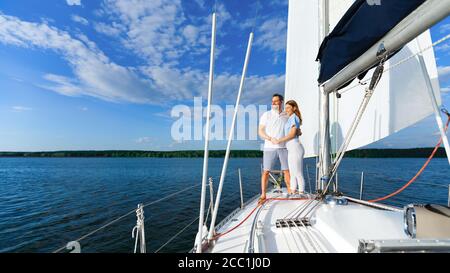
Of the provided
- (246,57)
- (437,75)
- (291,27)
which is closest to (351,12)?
(246,57)

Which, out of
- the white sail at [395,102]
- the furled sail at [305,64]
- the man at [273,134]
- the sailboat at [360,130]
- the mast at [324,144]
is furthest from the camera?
the furled sail at [305,64]

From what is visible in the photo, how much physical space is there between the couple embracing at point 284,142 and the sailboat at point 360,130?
287mm

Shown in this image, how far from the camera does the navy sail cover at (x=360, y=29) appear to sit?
1413mm

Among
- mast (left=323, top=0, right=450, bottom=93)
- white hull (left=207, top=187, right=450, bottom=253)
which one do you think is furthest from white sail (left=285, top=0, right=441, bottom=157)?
white hull (left=207, top=187, right=450, bottom=253)

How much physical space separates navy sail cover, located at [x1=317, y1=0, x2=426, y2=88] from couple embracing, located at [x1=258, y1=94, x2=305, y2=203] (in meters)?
0.81

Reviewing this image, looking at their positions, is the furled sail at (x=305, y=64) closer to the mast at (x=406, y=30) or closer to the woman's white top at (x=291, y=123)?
the woman's white top at (x=291, y=123)

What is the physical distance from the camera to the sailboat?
1.11 meters

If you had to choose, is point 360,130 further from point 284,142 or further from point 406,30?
point 406,30

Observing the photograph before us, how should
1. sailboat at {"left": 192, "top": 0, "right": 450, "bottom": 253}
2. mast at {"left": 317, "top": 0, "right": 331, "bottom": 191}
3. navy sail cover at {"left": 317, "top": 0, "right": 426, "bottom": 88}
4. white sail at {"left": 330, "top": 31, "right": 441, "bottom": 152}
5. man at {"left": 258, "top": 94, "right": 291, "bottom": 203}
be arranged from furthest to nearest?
man at {"left": 258, "top": 94, "right": 291, "bottom": 203} → mast at {"left": 317, "top": 0, "right": 331, "bottom": 191} → white sail at {"left": 330, "top": 31, "right": 441, "bottom": 152} → navy sail cover at {"left": 317, "top": 0, "right": 426, "bottom": 88} → sailboat at {"left": 192, "top": 0, "right": 450, "bottom": 253}

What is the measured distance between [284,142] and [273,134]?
0.20 metres

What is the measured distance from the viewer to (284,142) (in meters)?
3.01

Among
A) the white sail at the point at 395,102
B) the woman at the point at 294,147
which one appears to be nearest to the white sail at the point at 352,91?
the white sail at the point at 395,102

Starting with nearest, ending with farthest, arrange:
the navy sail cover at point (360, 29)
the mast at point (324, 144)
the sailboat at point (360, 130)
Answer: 1. the sailboat at point (360, 130)
2. the navy sail cover at point (360, 29)
3. the mast at point (324, 144)

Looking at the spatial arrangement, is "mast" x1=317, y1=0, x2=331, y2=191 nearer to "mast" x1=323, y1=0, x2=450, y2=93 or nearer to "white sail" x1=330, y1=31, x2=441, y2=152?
"white sail" x1=330, y1=31, x2=441, y2=152
